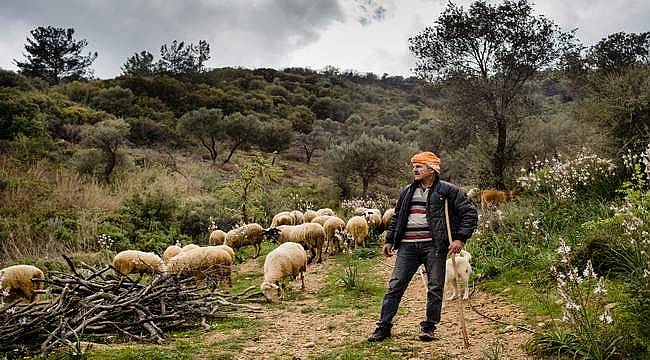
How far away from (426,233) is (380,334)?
1320mm

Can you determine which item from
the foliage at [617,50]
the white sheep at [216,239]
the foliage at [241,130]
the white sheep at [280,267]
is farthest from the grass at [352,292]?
the foliage at [241,130]

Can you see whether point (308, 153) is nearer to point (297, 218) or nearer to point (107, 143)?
point (107, 143)

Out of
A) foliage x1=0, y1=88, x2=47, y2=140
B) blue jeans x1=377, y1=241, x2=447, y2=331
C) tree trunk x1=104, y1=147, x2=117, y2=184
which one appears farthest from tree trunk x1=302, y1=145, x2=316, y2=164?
blue jeans x1=377, y1=241, x2=447, y2=331

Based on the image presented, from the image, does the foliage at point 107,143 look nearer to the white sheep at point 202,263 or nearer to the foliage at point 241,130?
the foliage at point 241,130

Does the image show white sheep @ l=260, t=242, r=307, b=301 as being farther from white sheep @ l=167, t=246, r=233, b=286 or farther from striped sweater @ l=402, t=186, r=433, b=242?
striped sweater @ l=402, t=186, r=433, b=242

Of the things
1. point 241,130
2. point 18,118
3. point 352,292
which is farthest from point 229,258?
point 241,130

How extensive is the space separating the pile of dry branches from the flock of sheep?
1.43ft

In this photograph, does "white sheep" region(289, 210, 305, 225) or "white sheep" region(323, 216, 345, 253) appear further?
"white sheep" region(289, 210, 305, 225)

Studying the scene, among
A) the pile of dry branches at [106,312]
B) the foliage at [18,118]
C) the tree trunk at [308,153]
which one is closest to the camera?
the pile of dry branches at [106,312]

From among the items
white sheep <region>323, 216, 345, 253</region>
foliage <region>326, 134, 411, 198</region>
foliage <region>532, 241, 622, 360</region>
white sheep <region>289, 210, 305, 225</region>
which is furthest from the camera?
foliage <region>326, 134, 411, 198</region>

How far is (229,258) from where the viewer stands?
385 inches

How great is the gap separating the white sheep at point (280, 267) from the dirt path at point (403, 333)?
16.0 inches

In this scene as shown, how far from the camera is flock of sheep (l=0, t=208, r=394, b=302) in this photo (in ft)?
26.8

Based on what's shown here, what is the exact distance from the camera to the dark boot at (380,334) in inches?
234
